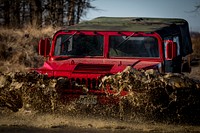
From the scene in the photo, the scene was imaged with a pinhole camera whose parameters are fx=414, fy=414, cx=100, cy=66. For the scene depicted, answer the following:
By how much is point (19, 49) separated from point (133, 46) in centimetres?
847

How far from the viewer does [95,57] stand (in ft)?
25.9

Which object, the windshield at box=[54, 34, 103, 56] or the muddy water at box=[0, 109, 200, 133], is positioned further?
the windshield at box=[54, 34, 103, 56]

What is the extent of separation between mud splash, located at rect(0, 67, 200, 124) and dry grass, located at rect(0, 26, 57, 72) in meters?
6.92

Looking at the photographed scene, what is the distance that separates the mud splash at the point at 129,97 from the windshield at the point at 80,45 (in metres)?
1.50

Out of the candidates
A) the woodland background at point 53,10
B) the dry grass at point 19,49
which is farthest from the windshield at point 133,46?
the woodland background at point 53,10

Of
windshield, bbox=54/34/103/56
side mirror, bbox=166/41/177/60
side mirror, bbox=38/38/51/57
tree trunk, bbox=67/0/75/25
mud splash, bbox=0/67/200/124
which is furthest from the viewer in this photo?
tree trunk, bbox=67/0/75/25

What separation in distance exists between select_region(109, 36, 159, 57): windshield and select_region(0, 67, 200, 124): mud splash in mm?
1461

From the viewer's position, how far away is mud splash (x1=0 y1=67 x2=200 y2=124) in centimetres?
622

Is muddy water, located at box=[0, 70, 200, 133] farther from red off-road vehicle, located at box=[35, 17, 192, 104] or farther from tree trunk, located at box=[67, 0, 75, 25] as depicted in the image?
tree trunk, located at box=[67, 0, 75, 25]

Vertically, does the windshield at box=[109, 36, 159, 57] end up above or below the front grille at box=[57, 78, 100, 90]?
above

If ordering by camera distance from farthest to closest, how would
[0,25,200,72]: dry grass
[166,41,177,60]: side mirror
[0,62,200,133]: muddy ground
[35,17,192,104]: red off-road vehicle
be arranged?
[0,25,200,72]: dry grass
[166,41,177,60]: side mirror
[35,17,192,104]: red off-road vehicle
[0,62,200,133]: muddy ground

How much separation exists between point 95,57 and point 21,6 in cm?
2237

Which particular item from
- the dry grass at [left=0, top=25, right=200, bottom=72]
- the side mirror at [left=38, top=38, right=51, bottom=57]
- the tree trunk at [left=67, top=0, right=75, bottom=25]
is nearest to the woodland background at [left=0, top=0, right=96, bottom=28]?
the tree trunk at [left=67, top=0, right=75, bottom=25]

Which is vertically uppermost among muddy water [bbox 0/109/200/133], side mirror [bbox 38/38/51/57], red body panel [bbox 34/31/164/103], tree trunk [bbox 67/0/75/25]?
tree trunk [bbox 67/0/75/25]
